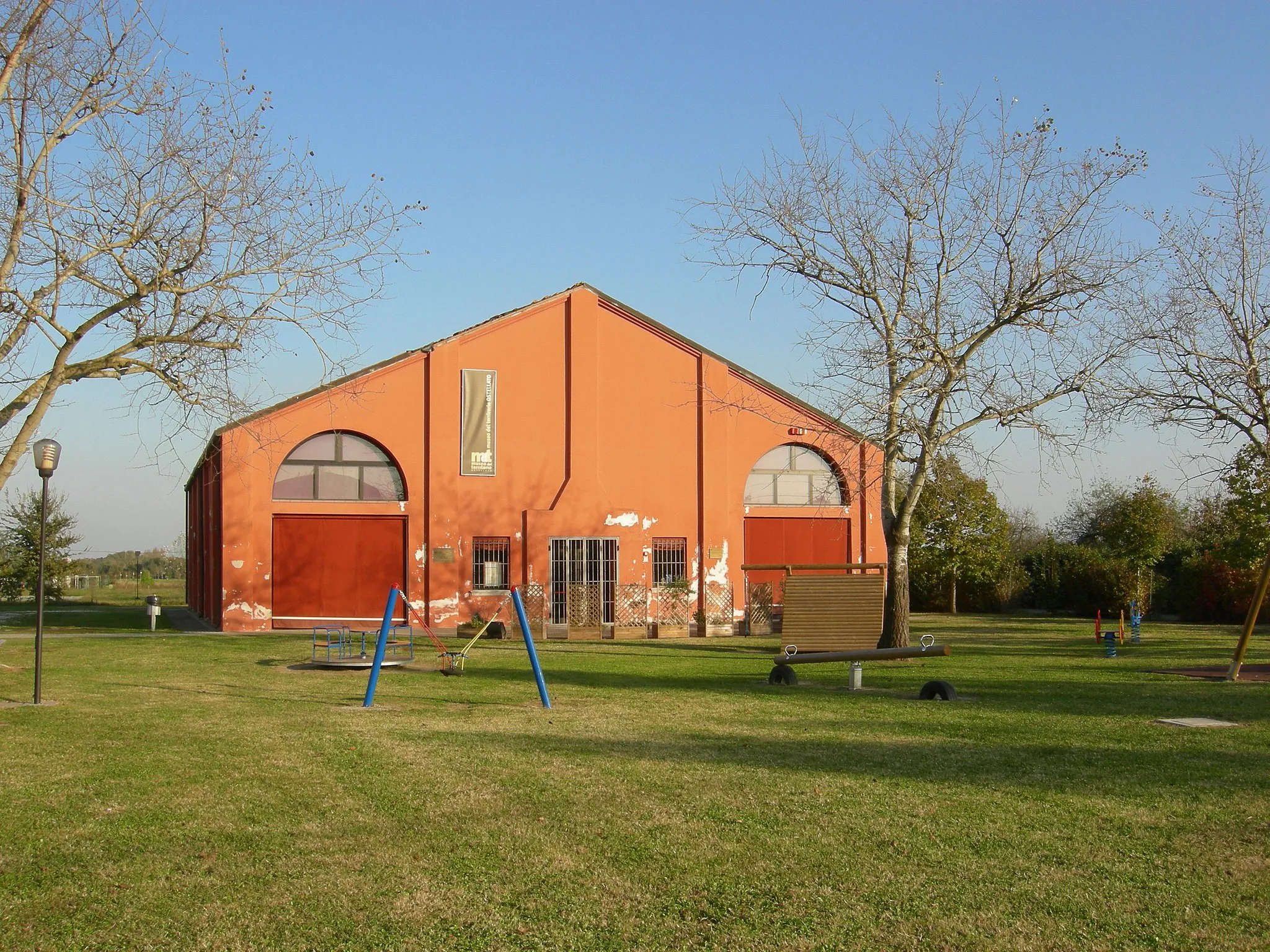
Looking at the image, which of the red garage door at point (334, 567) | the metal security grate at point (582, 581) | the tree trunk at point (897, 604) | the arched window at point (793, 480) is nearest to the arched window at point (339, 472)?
the red garage door at point (334, 567)

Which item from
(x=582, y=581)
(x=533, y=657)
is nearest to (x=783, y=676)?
(x=533, y=657)

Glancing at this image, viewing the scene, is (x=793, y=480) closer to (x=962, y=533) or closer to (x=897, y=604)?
(x=897, y=604)

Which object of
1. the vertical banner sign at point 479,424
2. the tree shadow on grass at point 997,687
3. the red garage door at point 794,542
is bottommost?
the tree shadow on grass at point 997,687

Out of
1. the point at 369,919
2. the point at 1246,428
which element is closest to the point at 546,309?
the point at 1246,428

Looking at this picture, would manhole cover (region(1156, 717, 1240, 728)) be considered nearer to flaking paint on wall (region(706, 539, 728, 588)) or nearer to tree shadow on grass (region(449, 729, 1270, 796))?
tree shadow on grass (region(449, 729, 1270, 796))

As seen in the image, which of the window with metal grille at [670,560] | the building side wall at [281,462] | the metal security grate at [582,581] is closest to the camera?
the building side wall at [281,462]

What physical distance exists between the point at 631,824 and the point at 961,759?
346cm

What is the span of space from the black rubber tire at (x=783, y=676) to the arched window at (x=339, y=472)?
13.9 metres

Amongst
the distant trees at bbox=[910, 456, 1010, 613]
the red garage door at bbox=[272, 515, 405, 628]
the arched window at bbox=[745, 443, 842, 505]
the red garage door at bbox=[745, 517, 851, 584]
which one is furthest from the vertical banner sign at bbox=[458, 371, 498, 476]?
the distant trees at bbox=[910, 456, 1010, 613]

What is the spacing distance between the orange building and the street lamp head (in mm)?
12467

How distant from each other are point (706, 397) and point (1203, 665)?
13.9 metres

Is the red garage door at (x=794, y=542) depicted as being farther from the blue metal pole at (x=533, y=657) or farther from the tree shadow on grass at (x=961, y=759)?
the tree shadow on grass at (x=961, y=759)

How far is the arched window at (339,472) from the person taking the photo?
1056 inches

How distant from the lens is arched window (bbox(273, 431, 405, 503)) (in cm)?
2683
